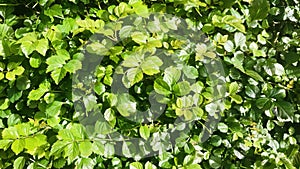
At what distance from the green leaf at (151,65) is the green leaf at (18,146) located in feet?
1.52

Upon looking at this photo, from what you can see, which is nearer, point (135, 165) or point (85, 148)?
point (85, 148)

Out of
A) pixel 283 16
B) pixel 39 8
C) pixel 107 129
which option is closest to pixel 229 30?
pixel 283 16

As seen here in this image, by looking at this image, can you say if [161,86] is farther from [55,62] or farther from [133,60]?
[55,62]

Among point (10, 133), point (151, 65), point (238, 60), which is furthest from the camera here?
point (238, 60)

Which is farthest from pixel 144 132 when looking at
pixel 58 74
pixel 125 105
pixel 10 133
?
pixel 10 133

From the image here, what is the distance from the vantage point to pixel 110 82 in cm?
137

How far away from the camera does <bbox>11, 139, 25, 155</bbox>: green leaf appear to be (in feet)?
4.44

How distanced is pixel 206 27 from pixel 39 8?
2.01 feet

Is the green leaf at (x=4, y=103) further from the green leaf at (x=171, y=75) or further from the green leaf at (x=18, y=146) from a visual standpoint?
the green leaf at (x=171, y=75)

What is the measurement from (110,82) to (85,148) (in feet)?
0.73

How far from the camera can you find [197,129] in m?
1.54

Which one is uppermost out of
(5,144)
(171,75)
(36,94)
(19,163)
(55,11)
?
(55,11)

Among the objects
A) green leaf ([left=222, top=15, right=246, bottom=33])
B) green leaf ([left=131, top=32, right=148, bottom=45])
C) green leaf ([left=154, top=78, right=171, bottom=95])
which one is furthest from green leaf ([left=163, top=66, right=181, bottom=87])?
green leaf ([left=222, top=15, right=246, bottom=33])

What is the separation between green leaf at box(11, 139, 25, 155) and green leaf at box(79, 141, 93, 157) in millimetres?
190
